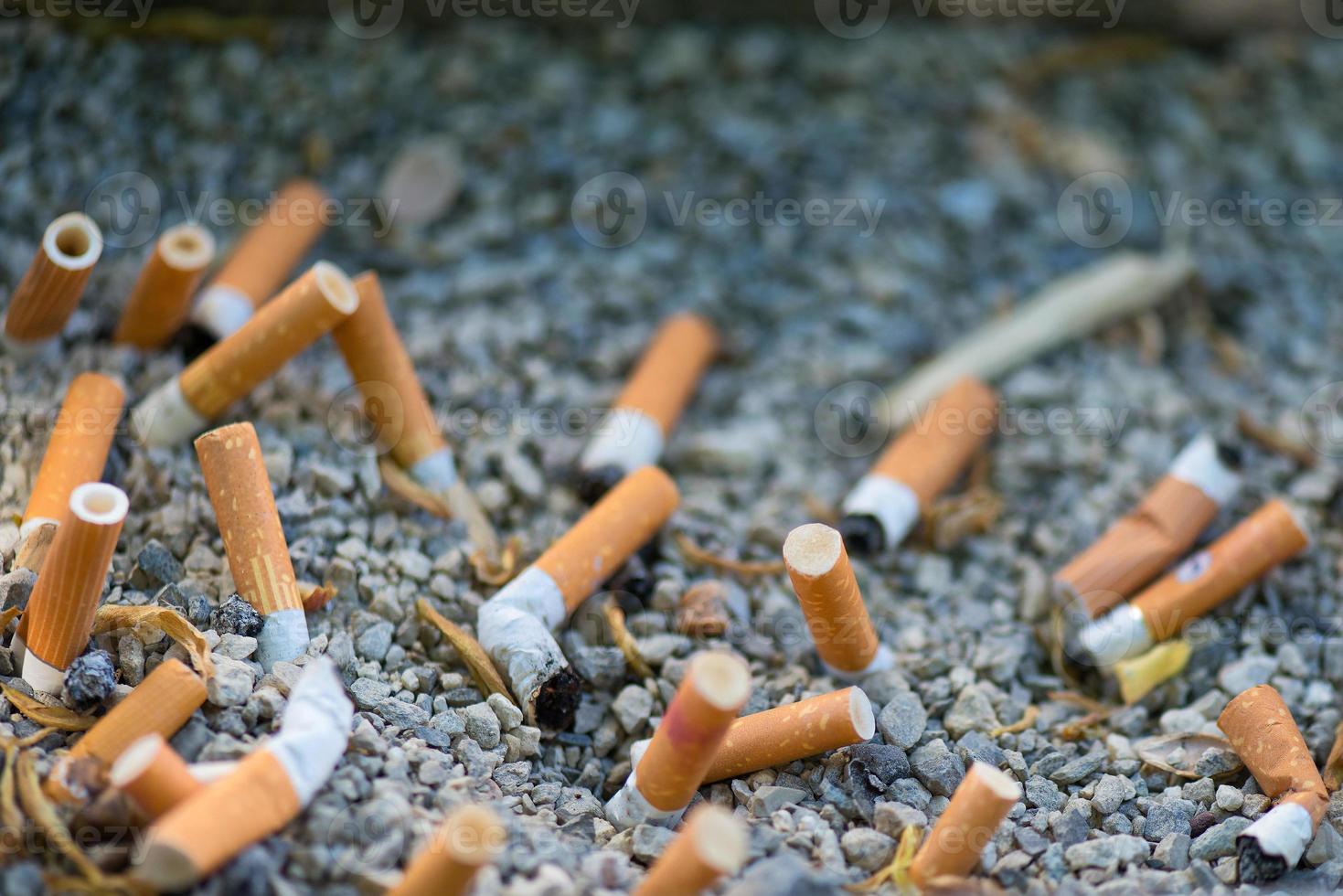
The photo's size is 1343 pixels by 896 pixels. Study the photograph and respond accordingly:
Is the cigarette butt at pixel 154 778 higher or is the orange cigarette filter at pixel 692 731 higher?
the orange cigarette filter at pixel 692 731

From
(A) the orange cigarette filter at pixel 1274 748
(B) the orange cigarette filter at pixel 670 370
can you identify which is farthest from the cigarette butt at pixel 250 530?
(A) the orange cigarette filter at pixel 1274 748

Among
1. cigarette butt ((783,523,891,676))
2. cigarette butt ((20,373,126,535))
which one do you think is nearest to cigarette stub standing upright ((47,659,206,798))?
cigarette butt ((20,373,126,535))

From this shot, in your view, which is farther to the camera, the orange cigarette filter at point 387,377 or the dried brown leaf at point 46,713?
the orange cigarette filter at point 387,377

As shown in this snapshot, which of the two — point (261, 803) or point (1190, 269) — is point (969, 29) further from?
point (261, 803)

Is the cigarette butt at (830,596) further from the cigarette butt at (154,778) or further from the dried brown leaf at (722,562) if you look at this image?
the cigarette butt at (154,778)

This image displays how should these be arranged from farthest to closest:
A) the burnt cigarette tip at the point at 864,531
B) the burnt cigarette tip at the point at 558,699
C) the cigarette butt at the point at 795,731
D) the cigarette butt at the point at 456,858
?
the burnt cigarette tip at the point at 864,531, the burnt cigarette tip at the point at 558,699, the cigarette butt at the point at 795,731, the cigarette butt at the point at 456,858

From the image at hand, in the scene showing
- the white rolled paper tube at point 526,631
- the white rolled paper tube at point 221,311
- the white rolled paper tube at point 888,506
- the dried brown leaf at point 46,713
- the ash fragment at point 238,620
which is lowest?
the dried brown leaf at point 46,713

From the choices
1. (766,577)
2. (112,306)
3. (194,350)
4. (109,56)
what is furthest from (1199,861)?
(109,56)

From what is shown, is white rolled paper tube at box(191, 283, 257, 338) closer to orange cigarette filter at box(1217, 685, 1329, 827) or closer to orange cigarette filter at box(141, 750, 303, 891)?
orange cigarette filter at box(141, 750, 303, 891)
